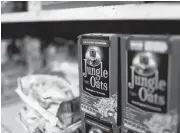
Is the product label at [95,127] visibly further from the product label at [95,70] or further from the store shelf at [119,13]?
the store shelf at [119,13]

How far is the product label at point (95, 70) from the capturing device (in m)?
0.56

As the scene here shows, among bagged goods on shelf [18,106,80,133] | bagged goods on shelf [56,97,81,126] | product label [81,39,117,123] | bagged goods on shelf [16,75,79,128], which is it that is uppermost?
product label [81,39,117,123]

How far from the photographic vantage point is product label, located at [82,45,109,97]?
0.56 meters

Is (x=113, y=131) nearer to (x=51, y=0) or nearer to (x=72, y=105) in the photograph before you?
(x=72, y=105)

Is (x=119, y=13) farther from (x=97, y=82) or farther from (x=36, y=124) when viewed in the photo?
(x=36, y=124)

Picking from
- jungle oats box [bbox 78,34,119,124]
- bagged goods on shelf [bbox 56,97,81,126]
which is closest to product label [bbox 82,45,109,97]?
jungle oats box [bbox 78,34,119,124]

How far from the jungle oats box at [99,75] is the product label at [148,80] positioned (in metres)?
0.04

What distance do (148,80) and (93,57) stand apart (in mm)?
155

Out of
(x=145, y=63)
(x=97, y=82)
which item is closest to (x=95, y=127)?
(x=97, y=82)

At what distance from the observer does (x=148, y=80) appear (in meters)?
0.48

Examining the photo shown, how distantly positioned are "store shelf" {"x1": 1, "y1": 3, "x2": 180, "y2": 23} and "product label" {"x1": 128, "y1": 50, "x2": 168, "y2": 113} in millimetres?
88

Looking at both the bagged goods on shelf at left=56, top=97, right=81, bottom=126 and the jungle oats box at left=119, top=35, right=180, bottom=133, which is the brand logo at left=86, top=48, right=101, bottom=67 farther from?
the bagged goods on shelf at left=56, top=97, right=81, bottom=126

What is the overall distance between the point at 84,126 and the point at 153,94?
237 mm

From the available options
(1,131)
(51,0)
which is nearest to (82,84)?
(51,0)
